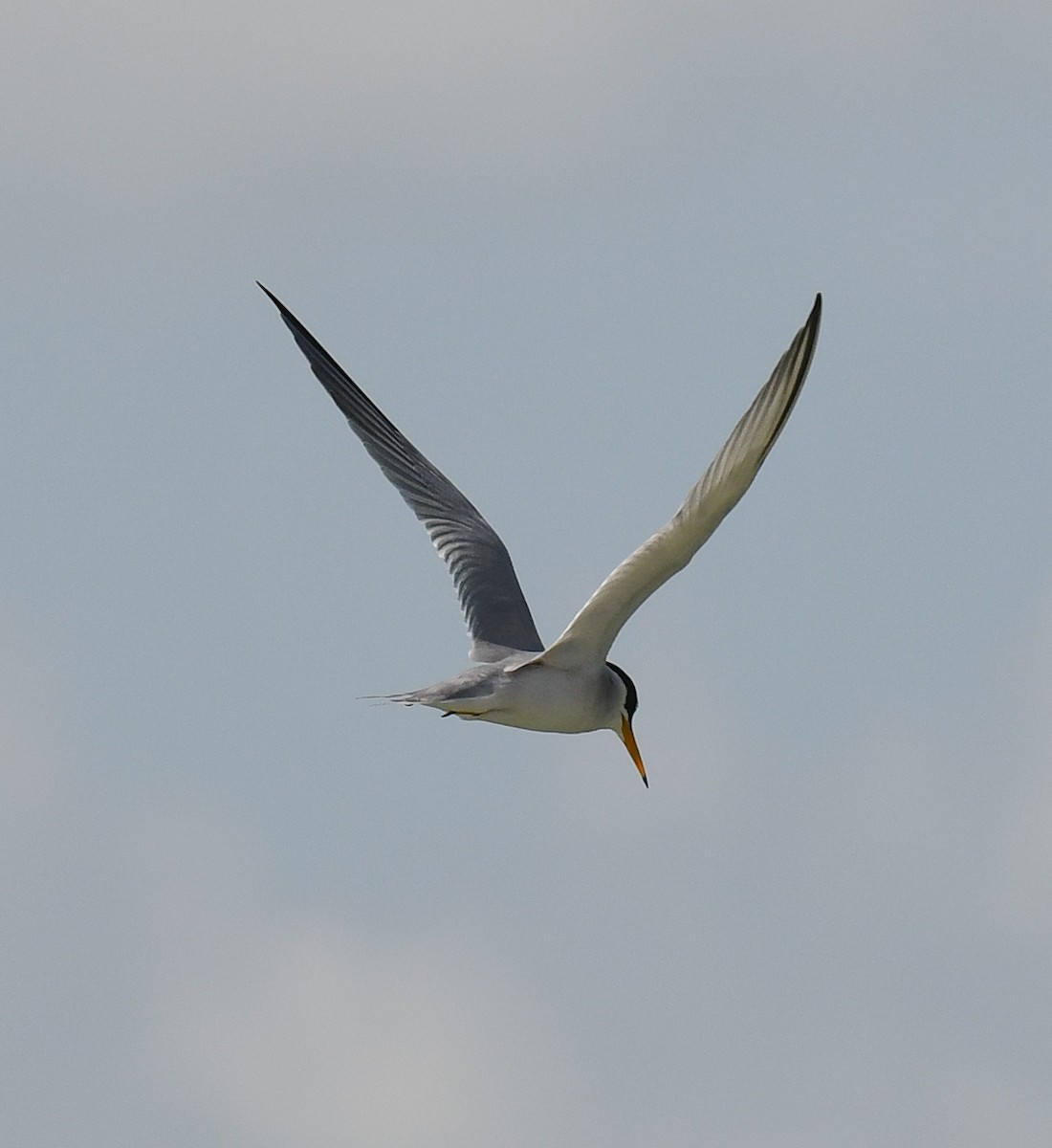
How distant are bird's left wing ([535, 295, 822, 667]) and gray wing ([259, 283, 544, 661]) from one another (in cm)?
337

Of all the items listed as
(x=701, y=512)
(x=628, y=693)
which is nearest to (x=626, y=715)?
(x=628, y=693)

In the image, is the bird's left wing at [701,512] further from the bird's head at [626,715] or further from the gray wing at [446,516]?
the gray wing at [446,516]

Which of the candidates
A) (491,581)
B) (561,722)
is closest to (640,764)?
(561,722)

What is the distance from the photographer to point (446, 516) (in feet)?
74.5

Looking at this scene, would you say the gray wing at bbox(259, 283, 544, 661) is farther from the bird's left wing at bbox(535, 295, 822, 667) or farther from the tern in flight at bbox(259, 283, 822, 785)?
the bird's left wing at bbox(535, 295, 822, 667)

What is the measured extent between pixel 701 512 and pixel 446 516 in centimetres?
723

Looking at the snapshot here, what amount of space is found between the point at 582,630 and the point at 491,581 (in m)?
4.16

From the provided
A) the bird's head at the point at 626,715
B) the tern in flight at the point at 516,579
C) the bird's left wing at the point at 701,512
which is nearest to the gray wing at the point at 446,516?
the tern in flight at the point at 516,579

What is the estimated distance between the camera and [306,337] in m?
22.7

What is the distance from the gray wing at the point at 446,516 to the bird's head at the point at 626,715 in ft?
5.40

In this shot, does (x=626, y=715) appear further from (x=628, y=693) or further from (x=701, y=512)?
(x=701, y=512)

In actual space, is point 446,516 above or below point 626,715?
above

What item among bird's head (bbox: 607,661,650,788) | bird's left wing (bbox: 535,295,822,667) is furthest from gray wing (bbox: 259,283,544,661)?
bird's left wing (bbox: 535,295,822,667)

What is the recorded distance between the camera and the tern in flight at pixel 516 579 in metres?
15.3
